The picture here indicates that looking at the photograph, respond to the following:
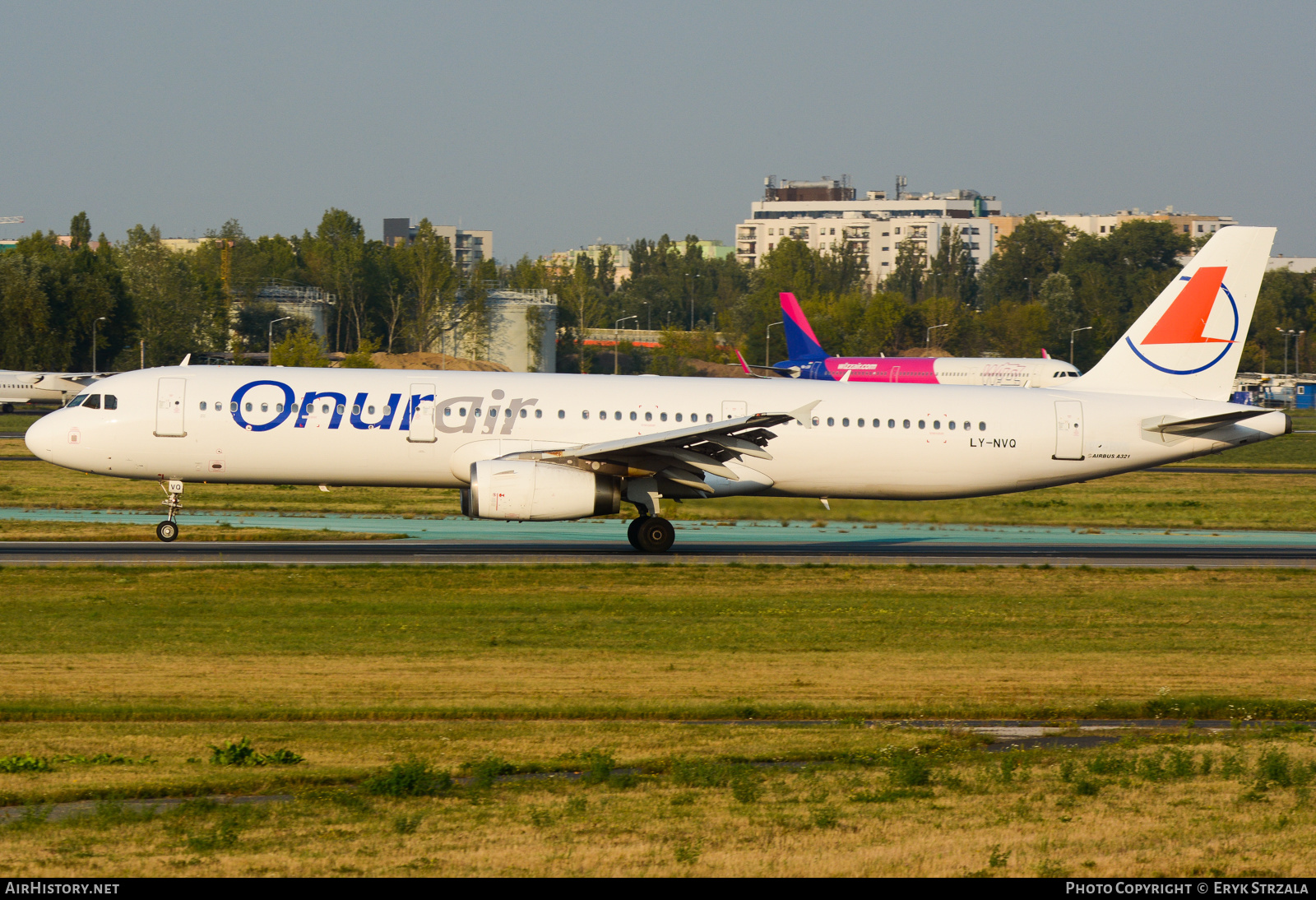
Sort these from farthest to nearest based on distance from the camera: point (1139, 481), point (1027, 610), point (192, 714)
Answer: point (1139, 481) → point (1027, 610) → point (192, 714)

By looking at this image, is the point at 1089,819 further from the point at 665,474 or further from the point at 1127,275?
the point at 1127,275

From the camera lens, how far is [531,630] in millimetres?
19047

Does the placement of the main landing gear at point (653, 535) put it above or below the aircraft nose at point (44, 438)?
below

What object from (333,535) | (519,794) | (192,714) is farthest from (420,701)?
(333,535)

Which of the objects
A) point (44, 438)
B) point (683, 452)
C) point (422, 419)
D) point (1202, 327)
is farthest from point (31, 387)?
point (1202, 327)

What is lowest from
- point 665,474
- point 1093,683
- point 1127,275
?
point 1093,683

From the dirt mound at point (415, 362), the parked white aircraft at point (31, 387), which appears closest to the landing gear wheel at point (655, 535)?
the dirt mound at point (415, 362)

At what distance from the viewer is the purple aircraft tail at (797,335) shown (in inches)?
3366

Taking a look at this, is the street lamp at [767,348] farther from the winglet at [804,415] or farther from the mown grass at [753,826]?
the mown grass at [753,826]

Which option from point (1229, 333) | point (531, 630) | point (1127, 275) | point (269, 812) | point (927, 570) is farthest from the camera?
point (1127, 275)

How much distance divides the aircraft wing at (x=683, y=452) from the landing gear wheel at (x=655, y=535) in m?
1.01

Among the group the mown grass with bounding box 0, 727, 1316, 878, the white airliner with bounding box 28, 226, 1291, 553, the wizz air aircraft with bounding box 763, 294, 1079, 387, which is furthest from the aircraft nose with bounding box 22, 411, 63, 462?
the wizz air aircraft with bounding box 763, 294, 1079, 387

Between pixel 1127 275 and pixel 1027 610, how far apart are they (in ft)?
596

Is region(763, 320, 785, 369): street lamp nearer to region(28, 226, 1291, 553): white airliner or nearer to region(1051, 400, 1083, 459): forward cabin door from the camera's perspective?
region(28, 226, 1291, 553): white airliner
